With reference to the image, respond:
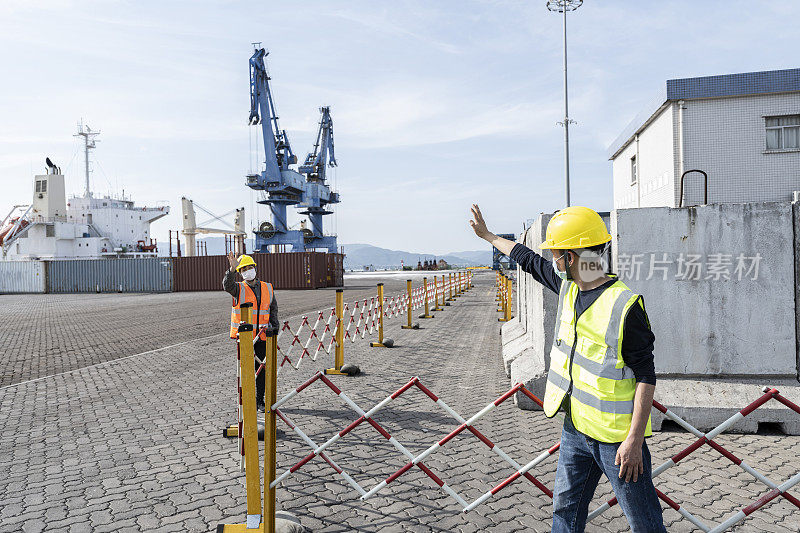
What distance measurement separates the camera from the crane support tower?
50.5 m

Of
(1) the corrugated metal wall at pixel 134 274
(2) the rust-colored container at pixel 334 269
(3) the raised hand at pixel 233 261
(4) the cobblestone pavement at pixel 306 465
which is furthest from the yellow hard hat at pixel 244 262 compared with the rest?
(2) the rust-colored container at pixel 334 269

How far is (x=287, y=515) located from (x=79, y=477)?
243cm

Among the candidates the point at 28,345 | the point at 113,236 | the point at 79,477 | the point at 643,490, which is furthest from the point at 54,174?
the point at 643,490

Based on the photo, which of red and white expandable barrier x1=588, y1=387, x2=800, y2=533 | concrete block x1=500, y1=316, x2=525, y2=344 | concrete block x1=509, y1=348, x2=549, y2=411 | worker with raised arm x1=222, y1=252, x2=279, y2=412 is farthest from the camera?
concrete block x1=500, y1=316, x2=525, y2=344

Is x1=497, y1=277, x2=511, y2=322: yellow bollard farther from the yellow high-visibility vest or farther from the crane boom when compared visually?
the crane boom

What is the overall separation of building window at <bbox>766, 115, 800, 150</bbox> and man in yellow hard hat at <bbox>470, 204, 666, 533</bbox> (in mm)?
19348

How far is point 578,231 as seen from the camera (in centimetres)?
273

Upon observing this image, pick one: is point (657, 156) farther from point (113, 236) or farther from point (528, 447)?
point (113, 236)

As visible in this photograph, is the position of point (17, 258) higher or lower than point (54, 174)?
lower

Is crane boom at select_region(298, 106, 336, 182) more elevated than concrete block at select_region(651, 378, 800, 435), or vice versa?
crane boom at select_region(298, 106, 336, 182)

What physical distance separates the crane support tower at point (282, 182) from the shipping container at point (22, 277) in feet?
61.8

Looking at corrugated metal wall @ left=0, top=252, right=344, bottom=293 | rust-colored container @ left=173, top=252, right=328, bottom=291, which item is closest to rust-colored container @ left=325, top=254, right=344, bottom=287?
corrugated metal wall @ left=0, top=252, right=344, bottom=293

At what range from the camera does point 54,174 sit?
5369 cm

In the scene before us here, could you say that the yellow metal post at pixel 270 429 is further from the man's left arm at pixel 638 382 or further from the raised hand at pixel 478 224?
the man's left arm at pixel 638 382
